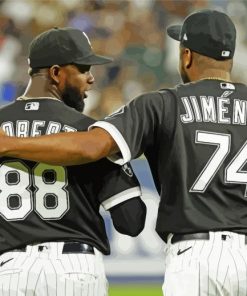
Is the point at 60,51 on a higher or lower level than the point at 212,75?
higher

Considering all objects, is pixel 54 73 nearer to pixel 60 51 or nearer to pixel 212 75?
pixel 60 51

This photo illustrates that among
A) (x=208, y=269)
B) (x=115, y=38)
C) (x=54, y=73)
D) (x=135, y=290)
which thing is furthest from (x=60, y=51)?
(x=115, y=38)

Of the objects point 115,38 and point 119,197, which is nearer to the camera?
point 119,197

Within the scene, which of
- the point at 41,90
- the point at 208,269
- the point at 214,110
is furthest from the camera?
the point at 41,90

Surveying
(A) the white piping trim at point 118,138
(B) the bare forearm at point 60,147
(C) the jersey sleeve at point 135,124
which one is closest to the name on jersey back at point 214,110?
(C) the jersey sleeve at point 135,124

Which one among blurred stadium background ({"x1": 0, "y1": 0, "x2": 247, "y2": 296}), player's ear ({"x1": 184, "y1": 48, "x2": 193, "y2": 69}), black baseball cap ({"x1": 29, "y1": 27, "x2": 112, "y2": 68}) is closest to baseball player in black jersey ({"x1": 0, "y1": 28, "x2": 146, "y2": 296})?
black baseball cap ({"x1": 29, "y1": 27, "x2": 112, "y2": 68})

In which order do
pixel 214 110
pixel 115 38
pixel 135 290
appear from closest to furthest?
pixel 214 110 → pixel 135 290 → pixel 115 38

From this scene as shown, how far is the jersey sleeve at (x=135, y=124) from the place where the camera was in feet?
10.5

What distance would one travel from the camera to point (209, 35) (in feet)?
11.2

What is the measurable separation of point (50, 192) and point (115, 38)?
591cm

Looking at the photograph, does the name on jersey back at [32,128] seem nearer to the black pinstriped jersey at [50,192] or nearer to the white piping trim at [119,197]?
the black pinstriped jersey at [50,192]

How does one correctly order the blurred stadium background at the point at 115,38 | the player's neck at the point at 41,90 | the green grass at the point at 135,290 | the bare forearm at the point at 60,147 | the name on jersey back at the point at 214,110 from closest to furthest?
the bare forearm at the point at 60,147
the name on jersey back at the point at 214,110
the player's neck at the point at 41,90
the green grass at the point at 135,290
the blurred stadium background at the point at 115,38

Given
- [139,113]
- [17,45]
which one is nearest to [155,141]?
[139,113]

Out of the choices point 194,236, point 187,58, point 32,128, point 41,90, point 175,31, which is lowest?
point 194,236
